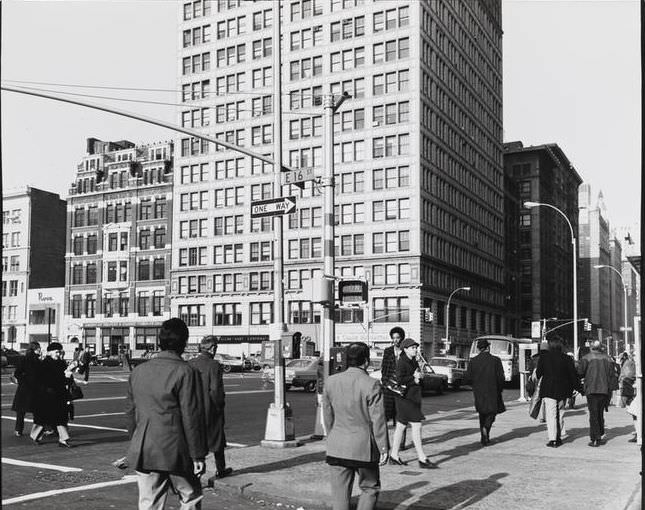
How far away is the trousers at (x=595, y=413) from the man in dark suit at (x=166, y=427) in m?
9.76

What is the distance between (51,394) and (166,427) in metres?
8.65

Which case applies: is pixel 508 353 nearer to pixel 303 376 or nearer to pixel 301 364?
pixel 301 364

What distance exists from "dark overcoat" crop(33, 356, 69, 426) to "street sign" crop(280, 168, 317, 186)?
5276mm

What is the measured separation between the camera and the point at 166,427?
18.9 feet

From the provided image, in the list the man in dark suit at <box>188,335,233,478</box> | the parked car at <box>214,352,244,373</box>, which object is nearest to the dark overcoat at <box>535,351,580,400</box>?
the man in dark suit at <box>188,335,233,478</box>

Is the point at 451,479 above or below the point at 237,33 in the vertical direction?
below

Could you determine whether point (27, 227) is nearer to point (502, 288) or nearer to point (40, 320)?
point (40, 320)

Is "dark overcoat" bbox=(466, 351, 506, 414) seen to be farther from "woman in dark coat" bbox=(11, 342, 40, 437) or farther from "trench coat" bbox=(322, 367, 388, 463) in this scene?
"woman in dark coat" bbox=(11, 342, 40, 437)

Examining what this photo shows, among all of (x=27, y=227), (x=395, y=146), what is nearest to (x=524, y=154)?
(x=395, y=146)

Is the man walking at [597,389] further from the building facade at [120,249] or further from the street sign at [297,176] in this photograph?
the building facade at [120,249]

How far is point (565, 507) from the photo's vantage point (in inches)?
331

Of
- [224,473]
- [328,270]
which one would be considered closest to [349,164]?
[328,270]

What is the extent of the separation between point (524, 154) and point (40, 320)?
70.3 meters

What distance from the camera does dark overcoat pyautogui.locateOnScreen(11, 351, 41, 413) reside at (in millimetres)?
14078
